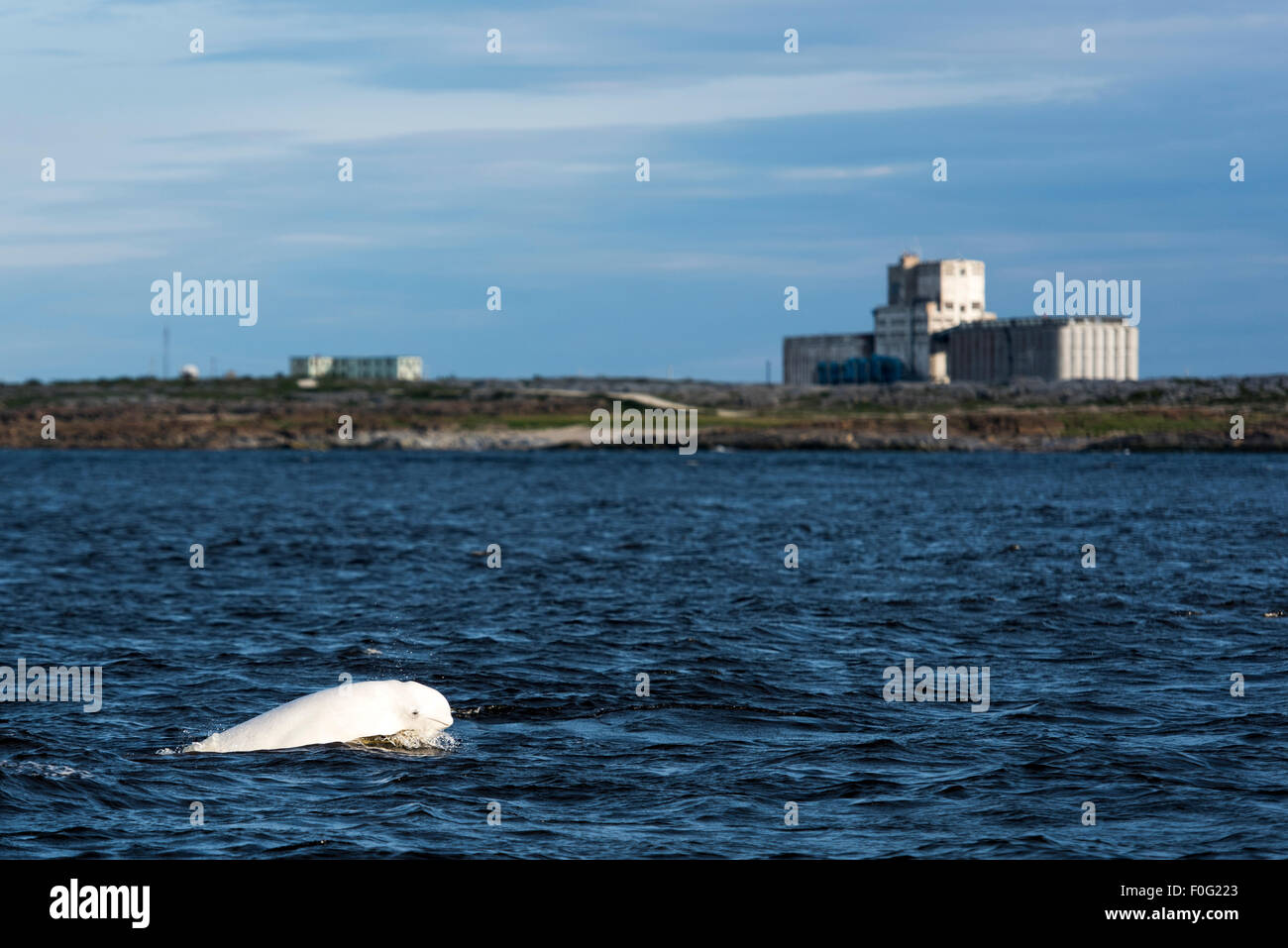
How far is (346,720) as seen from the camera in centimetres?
1762

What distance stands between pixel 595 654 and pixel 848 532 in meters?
30.6

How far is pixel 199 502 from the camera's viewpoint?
80500mm

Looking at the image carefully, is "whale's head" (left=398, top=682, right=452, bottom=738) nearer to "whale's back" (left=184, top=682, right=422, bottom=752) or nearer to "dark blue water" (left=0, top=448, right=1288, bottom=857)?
"whale's back" (left=184, top=682, right=422, bottom=752)

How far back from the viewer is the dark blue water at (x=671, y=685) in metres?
→ 14.3

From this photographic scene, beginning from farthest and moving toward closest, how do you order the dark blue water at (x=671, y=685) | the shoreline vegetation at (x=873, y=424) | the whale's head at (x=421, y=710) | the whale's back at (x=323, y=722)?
the shoreline vegetation at (x=873, y=424), the whale's head at (x=421, y=710), the whale's back at (x=323, y=722), the dark blue water at (x=671, y=685)

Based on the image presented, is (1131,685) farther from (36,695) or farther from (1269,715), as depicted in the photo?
(36,695)

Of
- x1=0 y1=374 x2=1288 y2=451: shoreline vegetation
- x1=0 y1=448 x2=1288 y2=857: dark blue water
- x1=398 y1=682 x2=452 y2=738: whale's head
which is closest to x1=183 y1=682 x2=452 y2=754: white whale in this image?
x1=398 y1=682 x2=452 y2=738: whale's head

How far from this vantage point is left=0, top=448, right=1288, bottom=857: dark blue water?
47.1 feet

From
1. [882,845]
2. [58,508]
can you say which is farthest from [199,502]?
[882,845]

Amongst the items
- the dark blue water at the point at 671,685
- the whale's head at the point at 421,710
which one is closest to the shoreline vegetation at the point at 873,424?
the dark blue water at the point at 671,685

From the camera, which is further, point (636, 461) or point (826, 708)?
point (636, 461)

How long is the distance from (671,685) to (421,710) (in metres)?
5.49

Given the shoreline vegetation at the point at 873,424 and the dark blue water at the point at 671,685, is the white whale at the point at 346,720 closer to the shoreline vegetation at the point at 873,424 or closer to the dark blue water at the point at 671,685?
the dark blue water at the point at 671,685
